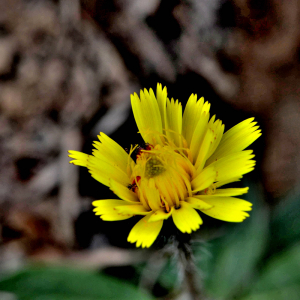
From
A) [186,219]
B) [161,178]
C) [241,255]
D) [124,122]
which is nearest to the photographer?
[186,219]

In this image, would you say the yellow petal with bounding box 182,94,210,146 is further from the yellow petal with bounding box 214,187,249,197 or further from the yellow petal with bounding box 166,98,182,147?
the yellow petal with bounding box 214,187,249,197

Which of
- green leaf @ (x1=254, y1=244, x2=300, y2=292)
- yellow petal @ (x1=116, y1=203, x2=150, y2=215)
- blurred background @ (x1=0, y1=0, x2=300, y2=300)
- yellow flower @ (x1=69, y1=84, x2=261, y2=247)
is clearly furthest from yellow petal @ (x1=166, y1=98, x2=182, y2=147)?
green leaf @ (x1=254, y1=244, x2=300, y2=292)

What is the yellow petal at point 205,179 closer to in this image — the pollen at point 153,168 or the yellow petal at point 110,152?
the pollen at point 153,168

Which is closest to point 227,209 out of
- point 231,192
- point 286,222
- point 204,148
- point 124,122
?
point 231,192

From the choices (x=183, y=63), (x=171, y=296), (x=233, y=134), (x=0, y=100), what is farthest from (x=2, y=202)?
(x=233, y=134)

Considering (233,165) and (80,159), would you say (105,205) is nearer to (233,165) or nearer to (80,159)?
(80,159)

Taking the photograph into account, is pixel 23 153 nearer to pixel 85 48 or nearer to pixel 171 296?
pixel 85 48

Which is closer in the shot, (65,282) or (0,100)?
(65,282)
